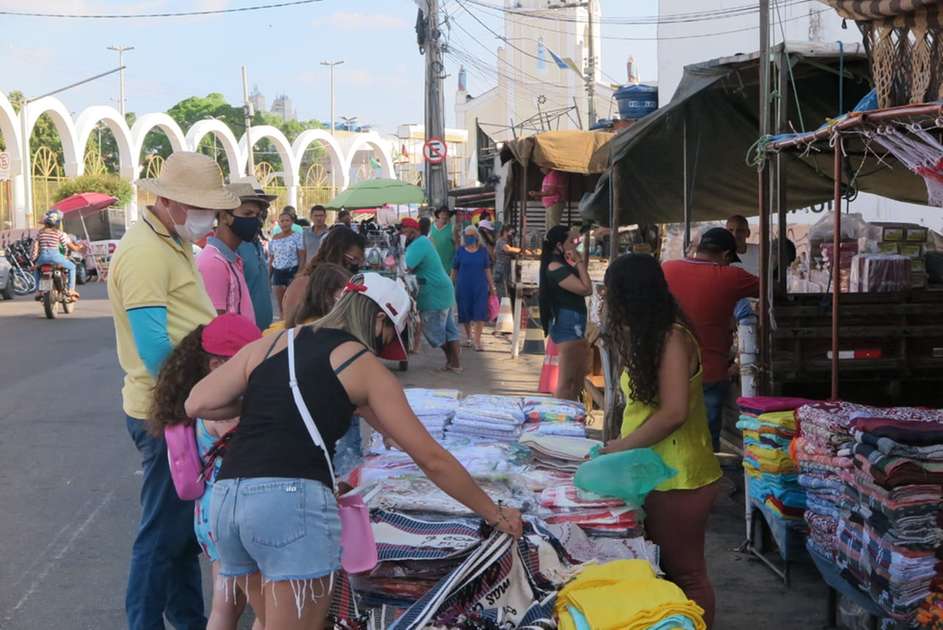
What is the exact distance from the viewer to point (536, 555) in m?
3.54

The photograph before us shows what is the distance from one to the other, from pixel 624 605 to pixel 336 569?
857mm

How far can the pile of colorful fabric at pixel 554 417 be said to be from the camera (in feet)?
16.6

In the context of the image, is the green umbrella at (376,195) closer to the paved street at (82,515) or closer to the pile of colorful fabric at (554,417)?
the paved street at (82,515)

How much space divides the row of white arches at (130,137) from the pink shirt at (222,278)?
98.0ft

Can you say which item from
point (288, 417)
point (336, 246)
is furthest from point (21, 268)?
point (288, 417)

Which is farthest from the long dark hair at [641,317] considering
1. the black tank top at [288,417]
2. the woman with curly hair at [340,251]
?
the woman with curly hair at [340,251]

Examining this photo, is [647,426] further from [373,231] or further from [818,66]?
[373,231]

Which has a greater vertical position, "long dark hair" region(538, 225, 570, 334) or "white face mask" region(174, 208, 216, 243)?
"white face mask" region(174, 208, 216, 243)

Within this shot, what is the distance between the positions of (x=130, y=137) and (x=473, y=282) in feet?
98.5

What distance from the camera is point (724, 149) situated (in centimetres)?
902

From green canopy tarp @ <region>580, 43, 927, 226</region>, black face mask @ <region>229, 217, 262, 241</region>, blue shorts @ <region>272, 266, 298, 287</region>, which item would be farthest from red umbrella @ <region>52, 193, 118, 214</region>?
black face mask @ <region>229, 217, 262, 241</region>

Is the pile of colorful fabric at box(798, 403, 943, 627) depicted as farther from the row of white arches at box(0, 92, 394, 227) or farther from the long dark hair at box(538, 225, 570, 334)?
the row of white arches at box(0, 92, 394, 227)

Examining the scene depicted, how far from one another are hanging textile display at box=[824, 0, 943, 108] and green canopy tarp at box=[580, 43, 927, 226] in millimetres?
1884

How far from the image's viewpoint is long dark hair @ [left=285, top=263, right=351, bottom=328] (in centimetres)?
548
